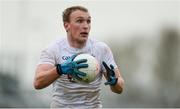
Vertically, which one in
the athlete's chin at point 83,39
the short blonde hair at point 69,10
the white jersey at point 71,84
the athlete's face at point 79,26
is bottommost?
the white jersey at point 71,84

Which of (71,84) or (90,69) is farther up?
(90,69)

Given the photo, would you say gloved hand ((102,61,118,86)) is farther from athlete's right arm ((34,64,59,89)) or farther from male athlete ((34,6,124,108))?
athlete's right arm ((34,64,59,89))

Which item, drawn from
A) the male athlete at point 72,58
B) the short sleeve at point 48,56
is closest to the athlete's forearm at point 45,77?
the male athlete at point 72,58

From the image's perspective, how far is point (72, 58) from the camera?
32.8 feet

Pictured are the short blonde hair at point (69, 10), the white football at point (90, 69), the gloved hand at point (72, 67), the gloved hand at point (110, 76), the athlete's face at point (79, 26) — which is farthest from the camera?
the short blonde hair at point (69, 10)

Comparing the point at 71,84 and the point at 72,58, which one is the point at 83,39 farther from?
the point at 71,84

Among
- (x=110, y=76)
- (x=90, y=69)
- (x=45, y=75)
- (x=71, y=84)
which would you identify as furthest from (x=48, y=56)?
(x=110, y=76)

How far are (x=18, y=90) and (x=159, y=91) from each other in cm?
711

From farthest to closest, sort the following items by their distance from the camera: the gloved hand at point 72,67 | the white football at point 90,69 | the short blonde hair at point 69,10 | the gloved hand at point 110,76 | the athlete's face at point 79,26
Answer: the short blonde hair at point 69,10
the athlete's face at point 79,26
the gloved hand at point 110,76
the white football at point 90,69
the gloved hand at point 72,67

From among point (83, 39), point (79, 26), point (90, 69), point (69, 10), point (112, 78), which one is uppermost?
point (69, 10)

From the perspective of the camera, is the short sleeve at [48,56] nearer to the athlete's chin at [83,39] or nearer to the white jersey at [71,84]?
the white jersey at [71,84]

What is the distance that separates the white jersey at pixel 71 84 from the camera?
10.2 m

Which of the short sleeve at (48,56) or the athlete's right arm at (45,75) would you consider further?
the short sleeve at (48,56)

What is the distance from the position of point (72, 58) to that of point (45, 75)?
14.2 inches
